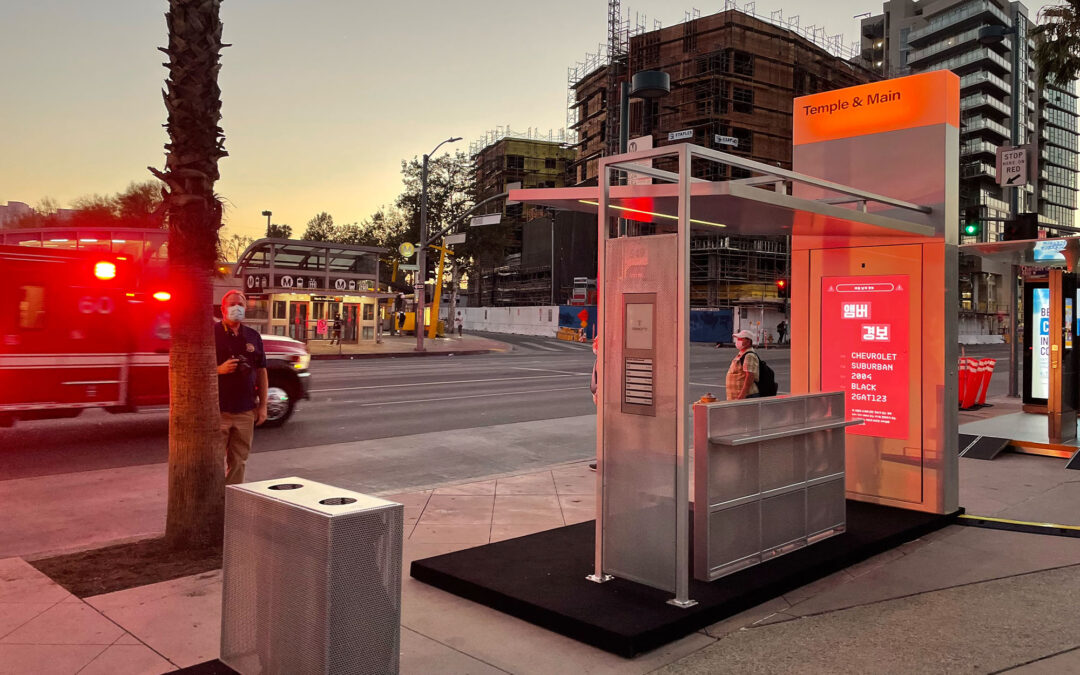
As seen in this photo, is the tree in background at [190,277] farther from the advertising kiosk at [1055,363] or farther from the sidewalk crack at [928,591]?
the advertising kiosk at [1055,363]

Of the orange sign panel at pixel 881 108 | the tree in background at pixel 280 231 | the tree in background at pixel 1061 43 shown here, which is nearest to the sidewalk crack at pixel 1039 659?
the orange sign panel at pixel 881 108

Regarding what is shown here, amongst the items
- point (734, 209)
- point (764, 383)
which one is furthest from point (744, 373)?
point (734, 209)

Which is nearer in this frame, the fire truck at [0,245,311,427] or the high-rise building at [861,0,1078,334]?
the fire truck at [0,245,311,427]

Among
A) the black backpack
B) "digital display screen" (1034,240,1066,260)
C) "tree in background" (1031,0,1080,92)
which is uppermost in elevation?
"tree in background" (1031,0,1080,92)

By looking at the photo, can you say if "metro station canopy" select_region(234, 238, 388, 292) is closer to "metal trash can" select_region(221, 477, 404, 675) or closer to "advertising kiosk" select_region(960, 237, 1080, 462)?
"advertising kiosk" select_region(960, 237, 1080, 462)

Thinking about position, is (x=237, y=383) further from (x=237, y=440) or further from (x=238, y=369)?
(x=237, y=440)

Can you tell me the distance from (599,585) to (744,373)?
3.81 metres

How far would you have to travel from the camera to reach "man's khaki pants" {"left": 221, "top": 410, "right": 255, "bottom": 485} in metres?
6.76

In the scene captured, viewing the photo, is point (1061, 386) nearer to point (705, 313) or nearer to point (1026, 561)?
point (1026, 561)

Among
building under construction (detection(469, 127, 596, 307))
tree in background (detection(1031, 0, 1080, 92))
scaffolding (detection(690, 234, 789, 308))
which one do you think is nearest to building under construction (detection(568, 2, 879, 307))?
scaffolding (detection(690, 234, 789, 308))

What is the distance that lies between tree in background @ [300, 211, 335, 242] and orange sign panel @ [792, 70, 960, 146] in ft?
255

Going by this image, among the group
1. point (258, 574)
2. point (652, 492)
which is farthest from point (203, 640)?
point (652, 492)

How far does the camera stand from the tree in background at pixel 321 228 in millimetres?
81812

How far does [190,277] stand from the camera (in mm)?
5793
